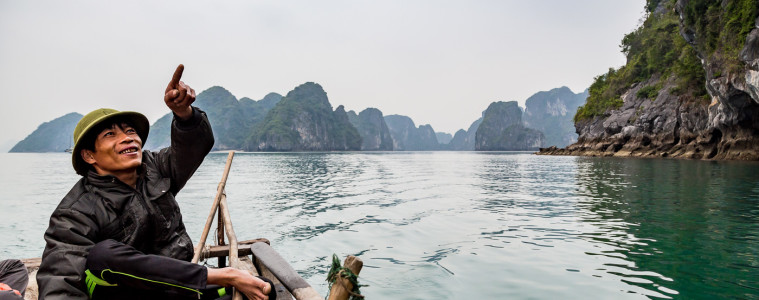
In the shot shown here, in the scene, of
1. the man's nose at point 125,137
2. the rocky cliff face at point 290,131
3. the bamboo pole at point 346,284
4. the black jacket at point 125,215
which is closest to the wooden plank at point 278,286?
the bamboo pole at point 346,284

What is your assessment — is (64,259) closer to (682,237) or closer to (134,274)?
(134,274)

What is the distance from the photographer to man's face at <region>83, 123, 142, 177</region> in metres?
2.54

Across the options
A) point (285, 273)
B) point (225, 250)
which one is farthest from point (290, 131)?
point (285, 273)

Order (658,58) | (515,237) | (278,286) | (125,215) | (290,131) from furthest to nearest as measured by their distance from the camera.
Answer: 1. (290,131)
2. (658,58)
3. (515,237)
4. (278,286)
5. (125,215)

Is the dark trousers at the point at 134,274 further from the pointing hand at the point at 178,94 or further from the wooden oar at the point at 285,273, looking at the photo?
the pointing hand at the point at 178,94

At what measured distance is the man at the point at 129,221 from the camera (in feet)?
7.04

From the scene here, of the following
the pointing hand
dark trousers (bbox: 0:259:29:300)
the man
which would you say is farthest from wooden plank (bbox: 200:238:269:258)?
the pointing hand

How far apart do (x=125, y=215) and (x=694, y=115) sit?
150ft

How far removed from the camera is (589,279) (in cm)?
558

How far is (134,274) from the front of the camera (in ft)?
7.13

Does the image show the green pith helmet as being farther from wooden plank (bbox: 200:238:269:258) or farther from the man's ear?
wooden plank (bbox: 200:238:269:258)

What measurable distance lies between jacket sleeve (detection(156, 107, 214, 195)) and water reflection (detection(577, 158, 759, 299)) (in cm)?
549

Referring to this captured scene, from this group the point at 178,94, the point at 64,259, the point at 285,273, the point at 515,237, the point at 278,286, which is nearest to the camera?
the point at 64,259

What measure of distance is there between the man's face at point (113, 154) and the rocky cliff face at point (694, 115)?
30.3 metres
